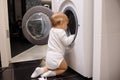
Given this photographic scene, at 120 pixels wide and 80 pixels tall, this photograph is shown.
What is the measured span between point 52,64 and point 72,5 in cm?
56

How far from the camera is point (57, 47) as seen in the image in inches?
66.1

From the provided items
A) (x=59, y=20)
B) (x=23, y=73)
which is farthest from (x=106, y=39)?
(x=23, y=73)

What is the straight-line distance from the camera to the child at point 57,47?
1.66 metres

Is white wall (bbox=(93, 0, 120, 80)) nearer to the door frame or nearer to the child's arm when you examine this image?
the child's arm

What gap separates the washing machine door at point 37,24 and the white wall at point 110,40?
0.72 m

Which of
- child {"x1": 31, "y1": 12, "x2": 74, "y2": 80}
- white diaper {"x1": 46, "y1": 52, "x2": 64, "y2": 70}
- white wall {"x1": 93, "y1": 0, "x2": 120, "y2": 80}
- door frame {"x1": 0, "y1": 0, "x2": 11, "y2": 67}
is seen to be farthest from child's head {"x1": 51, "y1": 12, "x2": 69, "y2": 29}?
door frame {"x1": 0, "y1": 0, "x2": 11, "y2": 67}

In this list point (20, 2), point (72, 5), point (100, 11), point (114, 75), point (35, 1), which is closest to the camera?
point (100, 11)

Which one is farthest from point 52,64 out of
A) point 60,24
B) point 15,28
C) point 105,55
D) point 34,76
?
point 15,28

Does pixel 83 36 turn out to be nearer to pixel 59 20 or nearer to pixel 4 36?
pixel 59 20

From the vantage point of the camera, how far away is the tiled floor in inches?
66.8

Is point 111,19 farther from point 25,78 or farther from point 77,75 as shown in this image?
point 25,78

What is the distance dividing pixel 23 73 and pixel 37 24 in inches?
21.9

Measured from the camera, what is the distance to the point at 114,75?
1521 millimetres

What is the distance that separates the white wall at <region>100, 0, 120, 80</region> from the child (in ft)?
1.19
